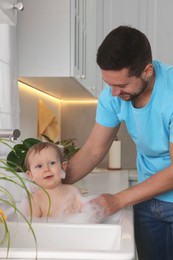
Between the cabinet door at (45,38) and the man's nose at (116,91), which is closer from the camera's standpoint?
the man's nose at (116,91)

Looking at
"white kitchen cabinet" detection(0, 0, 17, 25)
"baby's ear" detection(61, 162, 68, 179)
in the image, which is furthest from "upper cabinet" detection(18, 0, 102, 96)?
"white kitchen cabinet" detection(0, 0, 17, 25)

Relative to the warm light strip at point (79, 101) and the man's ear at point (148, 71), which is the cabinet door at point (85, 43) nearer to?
the warm light strip at point (79, 101)

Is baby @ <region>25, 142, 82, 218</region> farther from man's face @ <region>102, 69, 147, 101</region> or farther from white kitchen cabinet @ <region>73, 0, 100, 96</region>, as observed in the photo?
white kitchen cabinet @ <region>73, 0, 100, 96</region>

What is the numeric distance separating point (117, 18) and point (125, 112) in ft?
5.67

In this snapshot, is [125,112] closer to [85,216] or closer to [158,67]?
[158,67]

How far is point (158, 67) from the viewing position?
1.54 m

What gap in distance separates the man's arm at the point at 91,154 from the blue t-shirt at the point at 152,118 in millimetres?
Answer: 38

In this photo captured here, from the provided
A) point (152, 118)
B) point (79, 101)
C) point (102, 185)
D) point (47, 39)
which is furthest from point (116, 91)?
point (79, 101)

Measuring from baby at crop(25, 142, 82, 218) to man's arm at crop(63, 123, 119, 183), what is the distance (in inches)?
5.0

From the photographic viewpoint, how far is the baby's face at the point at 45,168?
1.42m

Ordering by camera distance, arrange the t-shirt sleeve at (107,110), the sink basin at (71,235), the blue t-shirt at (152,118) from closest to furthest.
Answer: the sink basin at (71,235) < the blue t-shirt at (152,118) < the t-shirt sleeve at (107,110)

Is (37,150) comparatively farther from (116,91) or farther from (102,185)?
(102,185)

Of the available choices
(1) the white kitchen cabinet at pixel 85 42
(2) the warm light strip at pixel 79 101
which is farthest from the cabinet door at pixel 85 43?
(2) the warm light strip at pixel 79 101

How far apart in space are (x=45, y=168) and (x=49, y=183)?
54 millimetres
